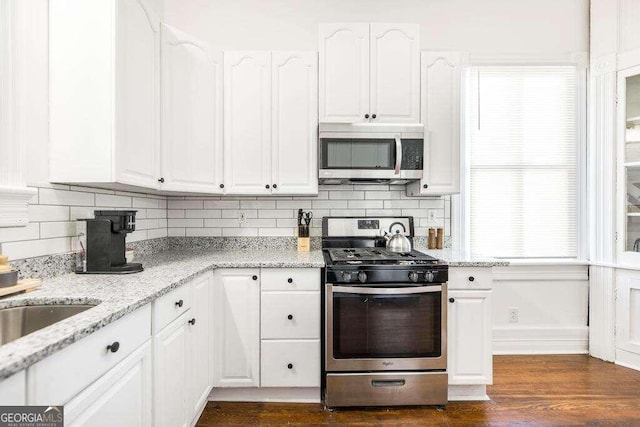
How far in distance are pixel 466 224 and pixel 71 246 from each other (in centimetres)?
285

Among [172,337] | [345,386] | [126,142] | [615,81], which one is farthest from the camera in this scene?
[615,81]

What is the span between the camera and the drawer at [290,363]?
2184 mm

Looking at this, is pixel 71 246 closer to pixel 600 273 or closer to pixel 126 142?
pixel 126 142

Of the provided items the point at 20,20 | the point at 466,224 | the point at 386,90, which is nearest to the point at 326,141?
the point at 386,90

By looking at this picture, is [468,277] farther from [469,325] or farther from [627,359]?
[627,359]

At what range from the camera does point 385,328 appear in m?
2.12

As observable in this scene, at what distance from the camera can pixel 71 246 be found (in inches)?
70.5

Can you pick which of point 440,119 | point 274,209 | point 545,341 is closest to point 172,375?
point 274,209

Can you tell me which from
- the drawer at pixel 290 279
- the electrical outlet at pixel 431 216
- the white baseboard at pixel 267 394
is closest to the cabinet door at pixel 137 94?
the drawer at pixel 290 279

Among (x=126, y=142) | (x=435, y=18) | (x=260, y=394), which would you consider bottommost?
(x=260, y=394)

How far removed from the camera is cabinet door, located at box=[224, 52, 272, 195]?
2.53m

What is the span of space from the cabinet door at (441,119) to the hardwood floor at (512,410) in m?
1.46

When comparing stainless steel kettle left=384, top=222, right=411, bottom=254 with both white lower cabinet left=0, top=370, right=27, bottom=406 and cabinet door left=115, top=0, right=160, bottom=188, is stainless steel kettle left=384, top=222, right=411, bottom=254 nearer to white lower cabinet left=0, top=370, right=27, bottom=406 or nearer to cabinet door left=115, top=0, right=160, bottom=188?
cabinet door left=115, top=0, right=160, bottom=188

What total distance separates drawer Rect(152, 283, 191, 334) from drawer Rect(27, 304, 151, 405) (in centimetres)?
13
